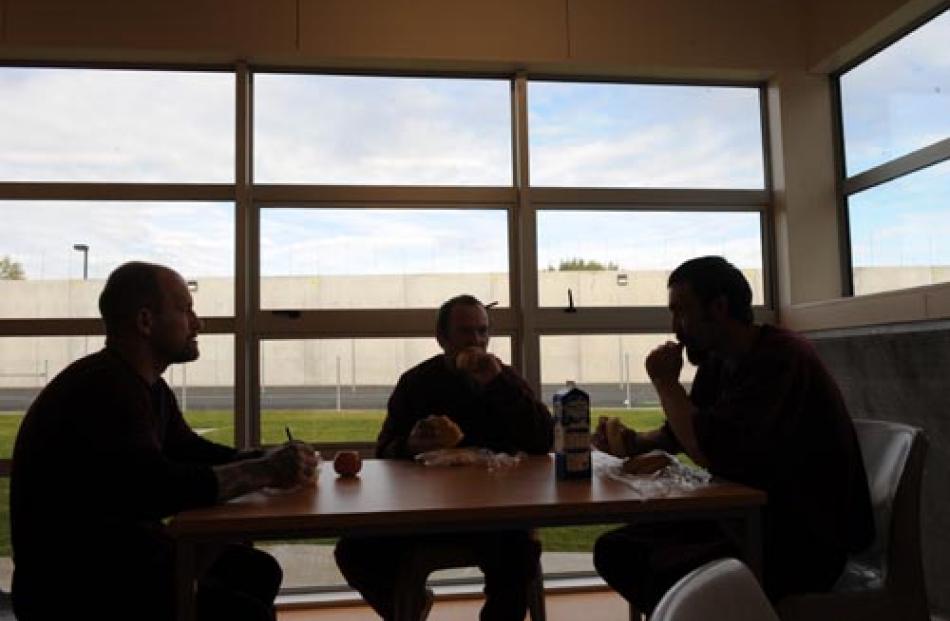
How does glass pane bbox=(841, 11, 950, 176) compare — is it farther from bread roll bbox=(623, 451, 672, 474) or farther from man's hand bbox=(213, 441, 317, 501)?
man's hand bbox=(213, 441, 317, 501)

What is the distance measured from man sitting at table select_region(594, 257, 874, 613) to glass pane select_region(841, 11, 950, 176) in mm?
1688

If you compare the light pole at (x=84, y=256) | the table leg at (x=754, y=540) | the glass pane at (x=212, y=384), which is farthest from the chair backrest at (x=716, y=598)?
the light pole at (x=84, y=256)

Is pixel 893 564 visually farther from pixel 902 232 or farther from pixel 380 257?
pixel 380 257

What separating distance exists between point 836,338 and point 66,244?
11.1ft

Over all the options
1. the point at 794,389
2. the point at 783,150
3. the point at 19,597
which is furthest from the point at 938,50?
the point at 19,597

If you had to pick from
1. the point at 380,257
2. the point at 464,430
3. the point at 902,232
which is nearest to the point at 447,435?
the point at 464,430

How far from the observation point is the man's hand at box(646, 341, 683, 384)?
185 cm

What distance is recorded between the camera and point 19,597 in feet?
4.60

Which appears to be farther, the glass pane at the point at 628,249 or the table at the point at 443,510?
the glass pane at the point at 628,249

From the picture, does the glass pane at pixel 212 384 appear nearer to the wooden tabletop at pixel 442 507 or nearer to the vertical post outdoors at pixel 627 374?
the wooden tabletop at pixel 442 507

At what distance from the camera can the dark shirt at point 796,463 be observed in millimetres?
1564

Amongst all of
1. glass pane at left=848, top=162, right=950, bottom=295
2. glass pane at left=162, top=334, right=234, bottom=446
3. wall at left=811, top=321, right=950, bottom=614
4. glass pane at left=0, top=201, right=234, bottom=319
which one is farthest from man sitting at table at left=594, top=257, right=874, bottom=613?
glass pane at left=0, top=201, right=234, bottom=319

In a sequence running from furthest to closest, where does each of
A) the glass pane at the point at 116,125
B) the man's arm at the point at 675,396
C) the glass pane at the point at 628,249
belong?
the glass pane at the point at 628,249 → the glass pane at the point at 116,125 → the man's arm at the point at 675,396

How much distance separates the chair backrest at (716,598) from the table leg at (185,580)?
1.01 meters
